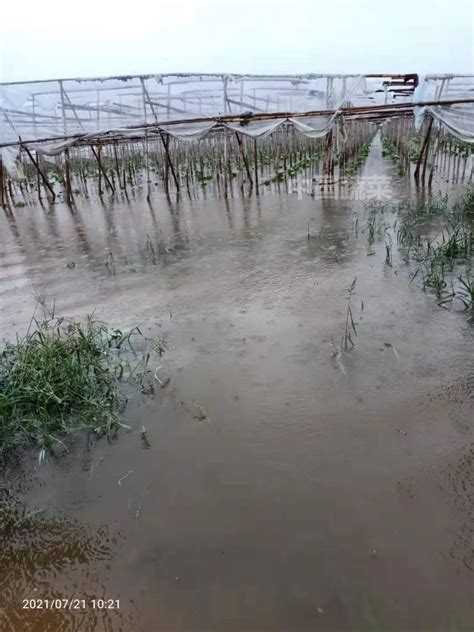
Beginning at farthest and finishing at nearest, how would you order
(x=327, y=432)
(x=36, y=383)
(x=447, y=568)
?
(x=36, y=383), (x=327, y=432), (x=447, y=568)

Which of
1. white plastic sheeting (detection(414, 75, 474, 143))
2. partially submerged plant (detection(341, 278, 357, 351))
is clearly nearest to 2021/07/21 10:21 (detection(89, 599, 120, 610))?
partially submerged plant (detection(341, 278, 357, 351))

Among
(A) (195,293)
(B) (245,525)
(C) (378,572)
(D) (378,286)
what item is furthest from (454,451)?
(A) (195,293)

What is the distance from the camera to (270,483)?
8.85 feet

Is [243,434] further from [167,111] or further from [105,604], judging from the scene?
[167,111]

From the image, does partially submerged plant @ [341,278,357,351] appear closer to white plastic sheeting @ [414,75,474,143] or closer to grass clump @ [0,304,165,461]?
grass clump @ [0,304,165,461]

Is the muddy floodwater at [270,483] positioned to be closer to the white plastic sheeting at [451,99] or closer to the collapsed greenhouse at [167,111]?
the white plastic sheeting at [451,99]

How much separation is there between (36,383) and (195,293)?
8.57ft

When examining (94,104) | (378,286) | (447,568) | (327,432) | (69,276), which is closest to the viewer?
(447,568)

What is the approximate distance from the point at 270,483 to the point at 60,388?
6.12ft

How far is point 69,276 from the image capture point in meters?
6.72

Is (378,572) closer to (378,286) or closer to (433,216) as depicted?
(378,286)

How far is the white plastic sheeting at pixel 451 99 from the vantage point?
978 centimetres

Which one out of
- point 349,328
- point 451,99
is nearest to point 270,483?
point 349,328

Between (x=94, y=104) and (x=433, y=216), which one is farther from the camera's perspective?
(x=94, y=104)
